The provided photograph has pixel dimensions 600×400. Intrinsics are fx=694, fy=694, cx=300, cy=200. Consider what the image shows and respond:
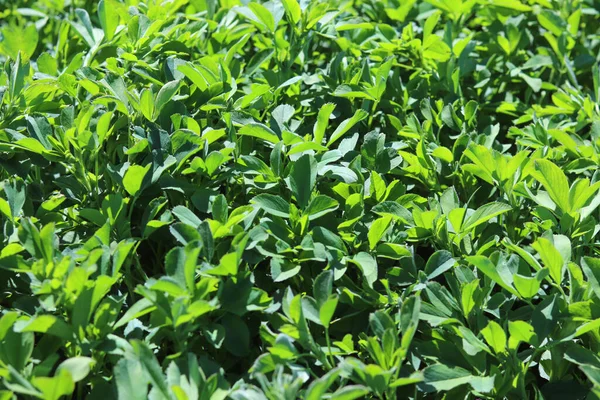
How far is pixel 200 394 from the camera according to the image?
3.93 feet

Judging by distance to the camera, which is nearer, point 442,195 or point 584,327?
point 584,327

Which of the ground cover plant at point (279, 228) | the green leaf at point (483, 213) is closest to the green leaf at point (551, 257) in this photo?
the ground cover plant at point (279, 228)

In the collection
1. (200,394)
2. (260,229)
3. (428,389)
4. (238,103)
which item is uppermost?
(238,103)

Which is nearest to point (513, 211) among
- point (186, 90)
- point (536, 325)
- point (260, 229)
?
point (536, 325)

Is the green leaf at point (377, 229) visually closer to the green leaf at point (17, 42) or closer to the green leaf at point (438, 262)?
the green leaf at point (438, 262)

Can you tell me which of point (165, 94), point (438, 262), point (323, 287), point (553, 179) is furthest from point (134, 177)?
point (553, 179)

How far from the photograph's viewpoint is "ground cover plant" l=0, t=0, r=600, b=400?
1271mm

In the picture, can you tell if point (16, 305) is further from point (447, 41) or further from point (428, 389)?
point (447, 41)

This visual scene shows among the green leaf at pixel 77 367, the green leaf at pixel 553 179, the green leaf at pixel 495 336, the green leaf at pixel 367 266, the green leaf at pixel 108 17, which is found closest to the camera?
the green leaf at pixel 77 367

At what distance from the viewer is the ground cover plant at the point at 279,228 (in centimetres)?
127

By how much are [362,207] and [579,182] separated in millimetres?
473

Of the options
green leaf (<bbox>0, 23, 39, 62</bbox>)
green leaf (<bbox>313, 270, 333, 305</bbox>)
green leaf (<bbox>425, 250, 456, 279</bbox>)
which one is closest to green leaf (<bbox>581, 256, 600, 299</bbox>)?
green leaf (<bbox>425, 250, 456, 279</bbox>)

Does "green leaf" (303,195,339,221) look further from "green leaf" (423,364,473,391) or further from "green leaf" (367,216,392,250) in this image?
"green leaf" (423,364,473,391)

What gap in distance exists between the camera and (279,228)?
58.2 inches
